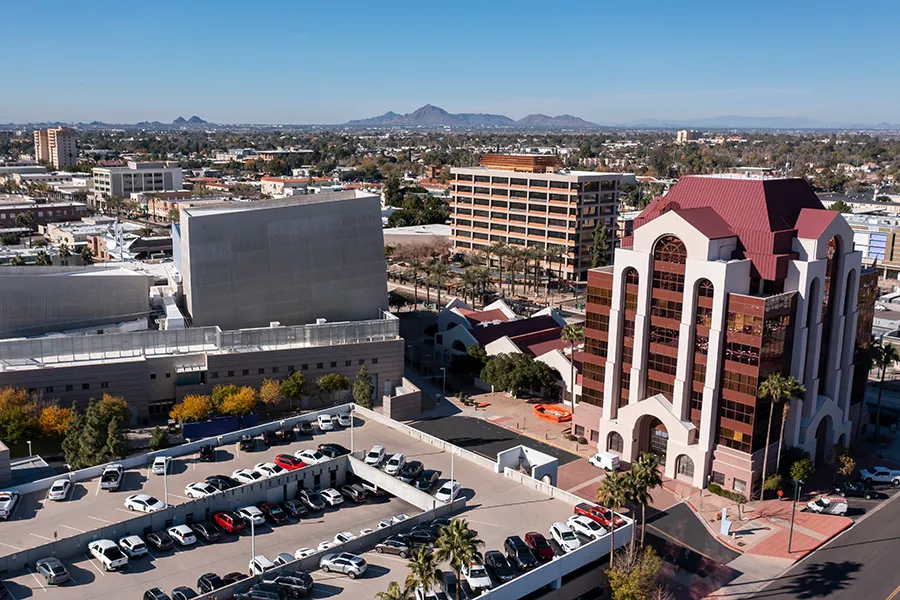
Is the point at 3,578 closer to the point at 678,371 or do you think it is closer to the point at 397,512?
the point at 397,512

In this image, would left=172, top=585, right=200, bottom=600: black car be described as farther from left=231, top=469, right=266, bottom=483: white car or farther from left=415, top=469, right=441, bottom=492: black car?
left=415, top=469, right=441, bottom=492: black car

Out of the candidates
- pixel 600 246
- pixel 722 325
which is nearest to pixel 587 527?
pixel 722 325

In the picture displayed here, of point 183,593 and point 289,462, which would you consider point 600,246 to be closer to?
point 289,462

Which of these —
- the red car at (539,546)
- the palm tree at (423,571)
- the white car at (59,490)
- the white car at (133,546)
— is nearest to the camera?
the palm tree at (423,571)

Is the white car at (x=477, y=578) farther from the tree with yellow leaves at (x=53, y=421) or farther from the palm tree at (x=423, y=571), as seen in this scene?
the tree with yellow leaves at (x=53, y=421)

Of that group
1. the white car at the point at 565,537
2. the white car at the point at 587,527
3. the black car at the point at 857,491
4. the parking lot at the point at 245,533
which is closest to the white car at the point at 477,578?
the parking lot at the point at 245,533

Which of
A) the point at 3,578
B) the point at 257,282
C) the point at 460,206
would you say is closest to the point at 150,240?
the point at 460,206

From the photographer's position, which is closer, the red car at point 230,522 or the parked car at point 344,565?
the parked car at point 344,565

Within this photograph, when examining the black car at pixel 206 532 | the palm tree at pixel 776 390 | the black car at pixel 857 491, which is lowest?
the black car at pixel 857 491

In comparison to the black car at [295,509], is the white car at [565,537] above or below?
above
